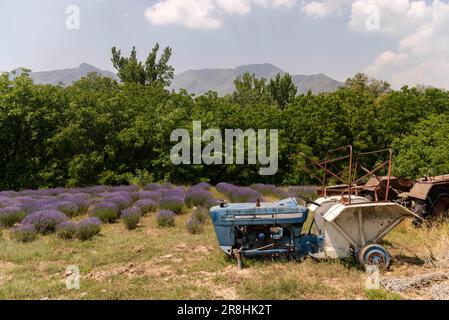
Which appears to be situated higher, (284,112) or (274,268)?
(284,112)

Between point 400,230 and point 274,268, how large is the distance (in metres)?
4.22

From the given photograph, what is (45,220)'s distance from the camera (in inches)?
354

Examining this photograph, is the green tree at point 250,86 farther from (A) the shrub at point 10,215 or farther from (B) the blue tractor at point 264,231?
(B) the blue tractor at point 264,231

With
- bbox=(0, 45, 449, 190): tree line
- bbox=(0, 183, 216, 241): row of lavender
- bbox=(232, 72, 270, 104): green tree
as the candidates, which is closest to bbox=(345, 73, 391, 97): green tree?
bbox=(232, 72, 270, 104): green tree

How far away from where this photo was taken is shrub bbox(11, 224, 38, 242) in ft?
27.0

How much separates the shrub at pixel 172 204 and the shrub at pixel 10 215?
385 centimetres

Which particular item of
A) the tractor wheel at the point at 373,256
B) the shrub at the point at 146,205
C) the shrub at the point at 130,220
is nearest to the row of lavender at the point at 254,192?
the shrub at the point at 146,205

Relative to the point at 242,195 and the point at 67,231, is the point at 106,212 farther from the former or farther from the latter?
the point at 242,195

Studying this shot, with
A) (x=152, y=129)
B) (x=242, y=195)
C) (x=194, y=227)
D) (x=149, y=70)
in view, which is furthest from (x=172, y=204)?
(x=149, y=70)

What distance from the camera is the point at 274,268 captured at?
5977 mm

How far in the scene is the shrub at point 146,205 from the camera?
11.2 m

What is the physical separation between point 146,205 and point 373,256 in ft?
23.8
